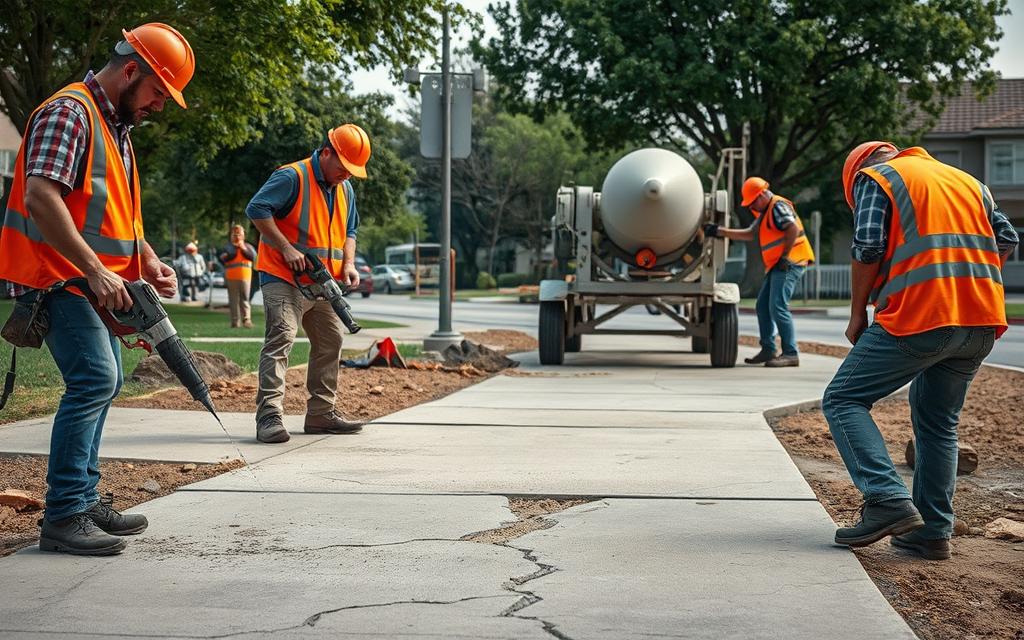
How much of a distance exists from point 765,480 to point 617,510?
3.50ft

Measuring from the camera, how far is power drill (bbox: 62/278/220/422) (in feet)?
14.8

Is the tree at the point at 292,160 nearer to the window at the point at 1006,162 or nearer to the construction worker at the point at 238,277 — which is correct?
the construction worker at the point at 238,277

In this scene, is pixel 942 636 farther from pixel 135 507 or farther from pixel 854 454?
pixel 135 507

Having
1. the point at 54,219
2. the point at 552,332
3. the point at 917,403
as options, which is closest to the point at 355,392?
the point at 552,332

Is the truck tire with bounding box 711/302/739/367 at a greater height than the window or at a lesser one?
lesser

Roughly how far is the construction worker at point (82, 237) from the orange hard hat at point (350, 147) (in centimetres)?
270

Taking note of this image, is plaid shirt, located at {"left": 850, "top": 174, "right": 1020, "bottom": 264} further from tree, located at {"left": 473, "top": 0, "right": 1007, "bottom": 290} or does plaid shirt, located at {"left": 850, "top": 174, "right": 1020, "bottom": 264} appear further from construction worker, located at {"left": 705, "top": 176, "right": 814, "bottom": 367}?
tree, located at {"left": 473, "top": 0, "right": 1007, "bottom": 290}

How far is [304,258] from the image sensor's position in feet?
24.1

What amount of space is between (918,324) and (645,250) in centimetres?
927

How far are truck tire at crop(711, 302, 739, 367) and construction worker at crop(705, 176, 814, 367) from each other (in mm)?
420

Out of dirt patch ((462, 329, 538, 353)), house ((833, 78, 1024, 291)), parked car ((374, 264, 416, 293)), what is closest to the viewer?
dirt patch ((462, 329, 538, 353))

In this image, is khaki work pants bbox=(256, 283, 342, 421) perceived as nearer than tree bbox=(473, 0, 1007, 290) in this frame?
Yes

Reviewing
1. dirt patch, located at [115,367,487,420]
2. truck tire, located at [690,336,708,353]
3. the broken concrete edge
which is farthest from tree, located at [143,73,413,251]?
the broken concrete edge

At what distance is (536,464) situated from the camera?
21.4 feet
